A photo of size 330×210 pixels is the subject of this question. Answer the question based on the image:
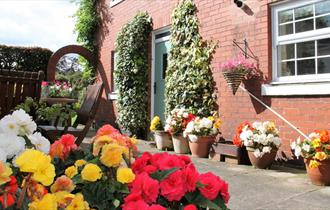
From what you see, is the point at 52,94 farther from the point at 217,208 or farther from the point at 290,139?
the point at 217,208

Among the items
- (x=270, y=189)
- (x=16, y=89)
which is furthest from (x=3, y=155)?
(x=16, y=89)

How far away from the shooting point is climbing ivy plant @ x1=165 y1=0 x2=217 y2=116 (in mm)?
6703

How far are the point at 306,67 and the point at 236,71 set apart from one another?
98cm

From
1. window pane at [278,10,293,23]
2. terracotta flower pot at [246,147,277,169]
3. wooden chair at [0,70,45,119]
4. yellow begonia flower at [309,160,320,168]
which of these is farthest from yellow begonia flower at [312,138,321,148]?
wooden chair at [0,70,45,119]

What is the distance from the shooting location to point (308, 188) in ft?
13.4

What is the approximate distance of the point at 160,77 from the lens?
8.64m

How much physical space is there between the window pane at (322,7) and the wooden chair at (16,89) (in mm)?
3674

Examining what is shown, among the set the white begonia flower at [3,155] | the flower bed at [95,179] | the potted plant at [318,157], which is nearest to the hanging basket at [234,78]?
the potted plant at [318,157]

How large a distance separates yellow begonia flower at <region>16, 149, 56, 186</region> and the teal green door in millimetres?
7191

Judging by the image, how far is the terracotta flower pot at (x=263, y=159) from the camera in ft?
16.5

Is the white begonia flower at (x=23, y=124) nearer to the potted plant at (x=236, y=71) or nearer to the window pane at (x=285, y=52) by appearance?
the potted plant at (x=236, y=71)

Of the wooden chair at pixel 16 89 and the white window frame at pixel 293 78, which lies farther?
the white window frame at pixel 293 78

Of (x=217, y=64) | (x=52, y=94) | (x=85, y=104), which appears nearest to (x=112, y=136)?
(x=85, y=104)

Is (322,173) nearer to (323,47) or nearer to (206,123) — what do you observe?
(323,47)
